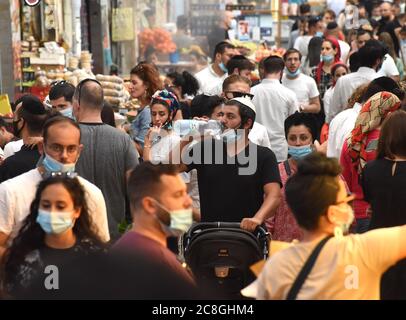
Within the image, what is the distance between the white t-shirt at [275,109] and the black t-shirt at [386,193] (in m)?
4.02

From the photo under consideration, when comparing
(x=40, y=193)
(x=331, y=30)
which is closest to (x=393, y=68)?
(x=331, y=30)

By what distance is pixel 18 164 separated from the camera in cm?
702

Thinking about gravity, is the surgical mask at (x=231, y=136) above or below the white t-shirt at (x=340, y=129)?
above

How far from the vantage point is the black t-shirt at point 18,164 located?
23.0ft

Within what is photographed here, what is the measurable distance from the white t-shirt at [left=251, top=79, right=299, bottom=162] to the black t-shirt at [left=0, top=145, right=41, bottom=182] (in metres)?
3.85

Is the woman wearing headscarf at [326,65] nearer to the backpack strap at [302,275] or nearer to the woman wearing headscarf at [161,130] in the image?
the woman wearing headscarf at [161,130]

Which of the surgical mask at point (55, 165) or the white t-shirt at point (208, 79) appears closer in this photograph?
the surgical mask at point (55, 165)

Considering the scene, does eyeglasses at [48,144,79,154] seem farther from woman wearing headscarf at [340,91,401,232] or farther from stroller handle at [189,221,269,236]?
woman wearing headscarf at [340,91,401,232]

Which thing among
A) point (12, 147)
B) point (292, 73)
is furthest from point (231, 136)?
point (292, 73)

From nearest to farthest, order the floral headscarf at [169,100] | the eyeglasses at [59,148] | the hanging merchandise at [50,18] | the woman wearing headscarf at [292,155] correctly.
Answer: the eyeglasses at [59,148], the woman wearing headscarf at [292,155], the floral headscarf at [169,100], the hanging merchandise at [50,18]

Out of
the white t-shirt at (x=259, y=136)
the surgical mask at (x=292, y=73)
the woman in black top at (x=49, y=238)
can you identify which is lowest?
the surgical mask at (x=292, y=73)

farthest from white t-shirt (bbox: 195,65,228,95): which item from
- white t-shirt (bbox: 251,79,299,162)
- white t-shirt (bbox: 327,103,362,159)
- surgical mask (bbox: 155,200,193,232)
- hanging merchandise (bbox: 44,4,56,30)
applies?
surgical mask (bbox: 155,200,193,232)

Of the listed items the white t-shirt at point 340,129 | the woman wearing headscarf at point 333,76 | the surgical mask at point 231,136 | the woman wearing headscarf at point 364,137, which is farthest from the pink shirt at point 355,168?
the woman wearing headscarf at point 333,76

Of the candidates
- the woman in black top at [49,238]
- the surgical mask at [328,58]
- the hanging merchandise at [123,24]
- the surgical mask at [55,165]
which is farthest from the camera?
the hanging merchandise at [123,24]
